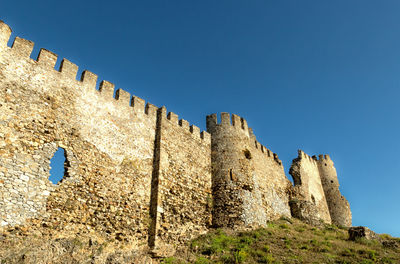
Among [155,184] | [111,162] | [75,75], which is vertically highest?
[75,75]

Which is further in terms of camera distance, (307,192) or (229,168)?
(307,192)

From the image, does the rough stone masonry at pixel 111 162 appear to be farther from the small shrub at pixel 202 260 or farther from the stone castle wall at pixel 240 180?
the small shrub at pixel 202 260

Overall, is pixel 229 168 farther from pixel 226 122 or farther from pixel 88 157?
pixel 88 157

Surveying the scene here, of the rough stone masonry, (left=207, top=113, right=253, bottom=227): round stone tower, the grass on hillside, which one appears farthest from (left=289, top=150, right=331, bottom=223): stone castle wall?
(left=207, top=113, right=253, bottom=227): round stone tower

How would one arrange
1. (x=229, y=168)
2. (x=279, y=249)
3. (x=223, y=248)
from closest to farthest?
(x=223, y=248), (x=279, y=249), (x=229, y=168)

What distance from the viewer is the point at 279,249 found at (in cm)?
1302

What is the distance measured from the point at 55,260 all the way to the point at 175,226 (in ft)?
17.8

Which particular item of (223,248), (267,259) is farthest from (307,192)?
(267,259)

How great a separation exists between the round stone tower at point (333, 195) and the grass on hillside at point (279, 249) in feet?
41.4

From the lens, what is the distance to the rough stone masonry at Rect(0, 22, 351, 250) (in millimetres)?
10055

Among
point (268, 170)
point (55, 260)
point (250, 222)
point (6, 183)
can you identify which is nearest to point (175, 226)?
point (250, 222)

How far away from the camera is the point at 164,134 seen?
50.7 feet

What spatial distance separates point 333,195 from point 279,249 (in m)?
17.9

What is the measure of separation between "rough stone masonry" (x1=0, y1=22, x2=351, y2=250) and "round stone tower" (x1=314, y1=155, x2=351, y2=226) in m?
11.9
